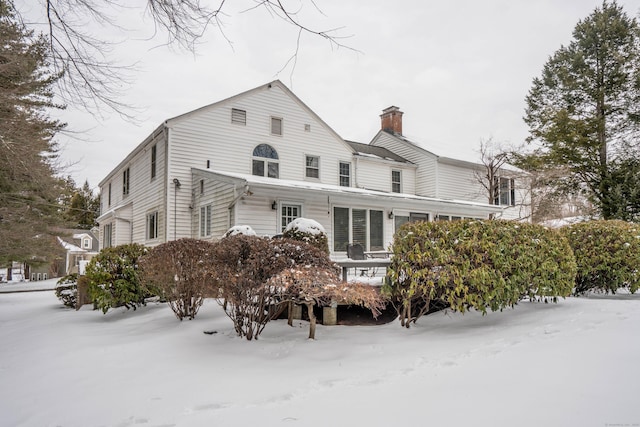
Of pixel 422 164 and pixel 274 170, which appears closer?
pixel 274 170

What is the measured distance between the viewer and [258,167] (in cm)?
1490

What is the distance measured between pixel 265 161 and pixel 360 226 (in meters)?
4.37

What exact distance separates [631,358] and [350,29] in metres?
3.80

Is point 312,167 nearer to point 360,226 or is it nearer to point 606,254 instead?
point 360,226

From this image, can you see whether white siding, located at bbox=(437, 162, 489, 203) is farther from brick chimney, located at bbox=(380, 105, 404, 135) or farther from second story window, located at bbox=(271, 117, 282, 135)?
second story window, located at bbox=(271, 117, 282, 135)

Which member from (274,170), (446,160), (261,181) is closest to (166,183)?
(274,170)

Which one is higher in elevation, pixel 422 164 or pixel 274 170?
pixel 422 164

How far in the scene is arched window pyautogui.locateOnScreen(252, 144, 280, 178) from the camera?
14867mm

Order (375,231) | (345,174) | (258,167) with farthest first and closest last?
(345,174) < (258,167) < (375,231)

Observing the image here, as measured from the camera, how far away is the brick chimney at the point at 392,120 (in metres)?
21.6

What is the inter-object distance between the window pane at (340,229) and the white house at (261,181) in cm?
3

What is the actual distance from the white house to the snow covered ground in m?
6.10

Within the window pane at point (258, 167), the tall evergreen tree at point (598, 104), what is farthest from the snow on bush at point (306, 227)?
the tall evergreen tree at point (598, 104)

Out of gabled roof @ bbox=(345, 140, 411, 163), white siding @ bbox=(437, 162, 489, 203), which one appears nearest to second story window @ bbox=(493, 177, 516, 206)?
white siding @ bbox=(437, 162, 489, 203)
